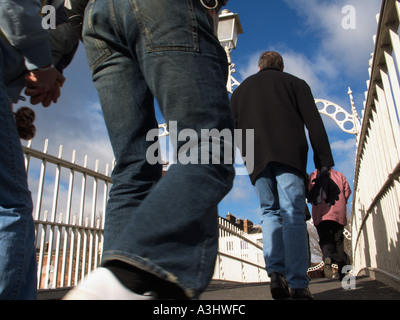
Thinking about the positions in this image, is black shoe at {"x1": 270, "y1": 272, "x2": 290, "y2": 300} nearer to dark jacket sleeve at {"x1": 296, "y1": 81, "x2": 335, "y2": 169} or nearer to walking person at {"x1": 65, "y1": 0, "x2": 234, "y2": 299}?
dark jacket sleeve at {"x1": 296, "y1": 81, "x2": 335, "y2": 169}

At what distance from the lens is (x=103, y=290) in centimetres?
75

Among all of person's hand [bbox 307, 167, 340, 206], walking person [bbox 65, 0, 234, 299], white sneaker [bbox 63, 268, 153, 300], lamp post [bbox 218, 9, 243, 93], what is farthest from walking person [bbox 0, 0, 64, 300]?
lamp post [bbox 218, 9, 243, 93]

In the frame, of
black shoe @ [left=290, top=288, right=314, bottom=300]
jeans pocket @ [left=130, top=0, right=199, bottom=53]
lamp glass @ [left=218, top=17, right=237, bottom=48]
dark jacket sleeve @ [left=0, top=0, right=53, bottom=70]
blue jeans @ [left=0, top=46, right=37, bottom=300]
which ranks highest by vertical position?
lamp glass @ [left=218, top=17, right=237, bottom=48]

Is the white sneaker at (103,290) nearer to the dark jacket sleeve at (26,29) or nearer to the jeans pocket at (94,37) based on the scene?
the jeans pocket at (94,37)

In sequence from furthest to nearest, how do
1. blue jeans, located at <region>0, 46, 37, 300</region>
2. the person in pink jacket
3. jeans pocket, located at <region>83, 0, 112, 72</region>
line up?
the person in pink jacket → blue jeans, located at <region>0, 46, 37, 300</region> → jeans pocket, located at <region>83, 0, 112, 72</region>

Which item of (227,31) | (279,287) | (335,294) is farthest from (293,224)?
(227,31)

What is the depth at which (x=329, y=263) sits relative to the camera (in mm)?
5125

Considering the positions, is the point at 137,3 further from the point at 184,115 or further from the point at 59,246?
the point at 59,246

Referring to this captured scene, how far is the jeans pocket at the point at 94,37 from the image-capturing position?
1260 mm

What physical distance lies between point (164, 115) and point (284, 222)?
1.86 m

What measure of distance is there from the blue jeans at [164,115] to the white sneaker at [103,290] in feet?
0.14

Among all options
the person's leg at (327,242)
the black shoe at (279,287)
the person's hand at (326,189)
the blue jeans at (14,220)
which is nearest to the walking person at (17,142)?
the blue jeans at (14,220)

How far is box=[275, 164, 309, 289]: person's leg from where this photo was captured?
2.47 m
